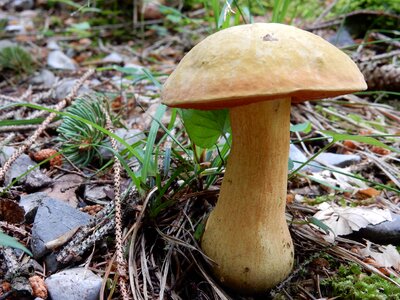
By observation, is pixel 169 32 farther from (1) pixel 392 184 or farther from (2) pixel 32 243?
(2) pixel 32 243

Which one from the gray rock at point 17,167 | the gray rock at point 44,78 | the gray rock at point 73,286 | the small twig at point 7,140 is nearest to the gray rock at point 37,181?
the gray rock at point 17,167

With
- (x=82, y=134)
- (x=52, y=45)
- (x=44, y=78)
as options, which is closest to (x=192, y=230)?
(x=82, y=134)

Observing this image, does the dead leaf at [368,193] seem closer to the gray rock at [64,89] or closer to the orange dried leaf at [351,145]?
the orange dried leaf at [351,145]

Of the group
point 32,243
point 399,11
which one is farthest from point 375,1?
point 32,243

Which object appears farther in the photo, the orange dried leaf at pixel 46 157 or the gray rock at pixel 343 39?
the gray rock at pixel 343 39

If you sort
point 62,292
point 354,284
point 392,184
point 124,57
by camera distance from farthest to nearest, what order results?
point 124,57 → point 392,184 → point 354,284 → point 62,292

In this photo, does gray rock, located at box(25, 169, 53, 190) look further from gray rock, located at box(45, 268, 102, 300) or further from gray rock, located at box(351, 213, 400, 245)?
gray rock, located at box(351, 213, 400, 245)
